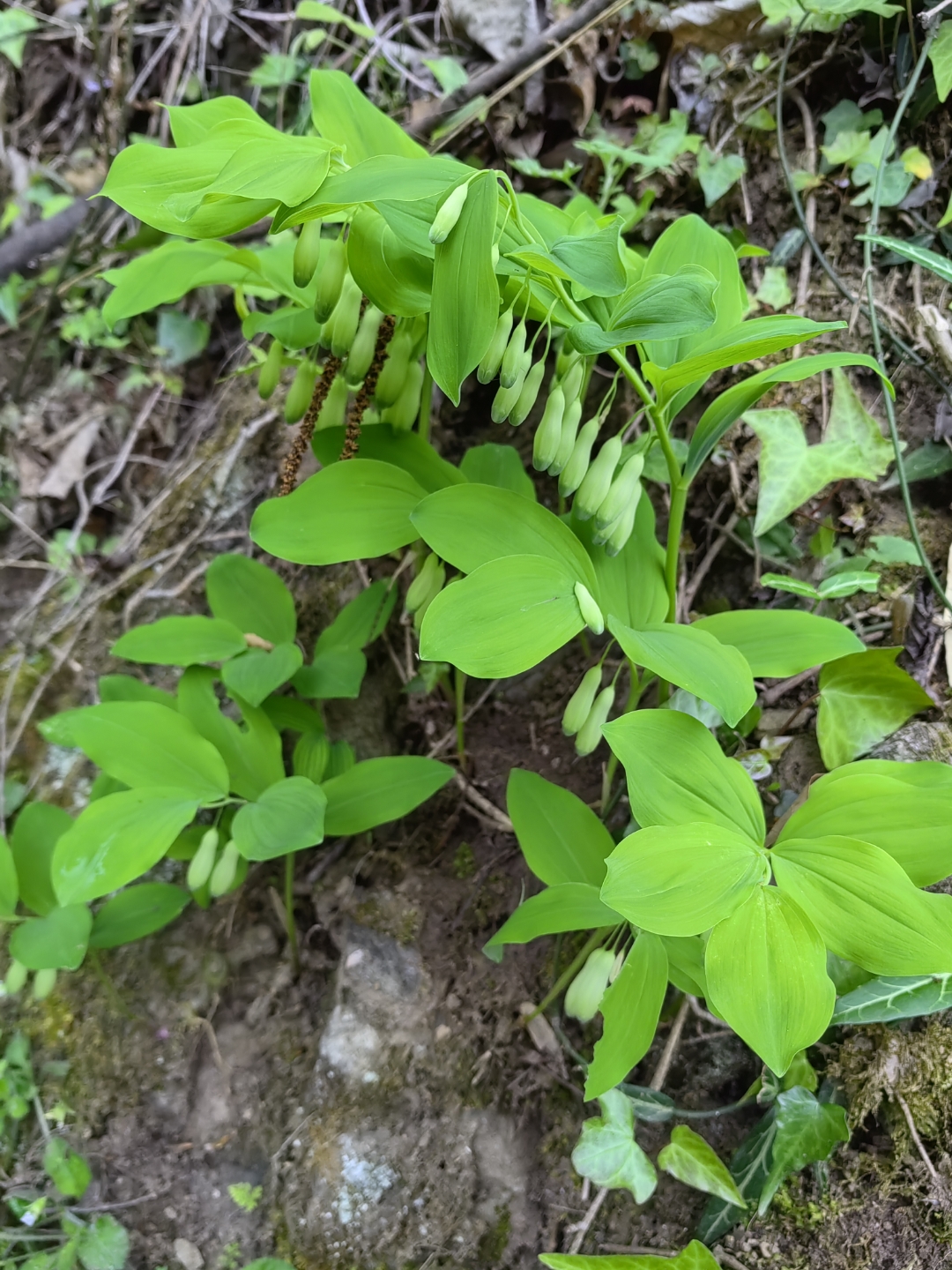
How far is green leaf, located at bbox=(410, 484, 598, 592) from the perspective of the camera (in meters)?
1.04

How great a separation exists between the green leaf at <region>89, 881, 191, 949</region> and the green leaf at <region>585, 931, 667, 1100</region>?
981 mm

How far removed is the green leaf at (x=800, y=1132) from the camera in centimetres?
105

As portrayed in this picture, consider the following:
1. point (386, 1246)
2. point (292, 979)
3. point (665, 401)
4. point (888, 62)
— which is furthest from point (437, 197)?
point (386, 1246)

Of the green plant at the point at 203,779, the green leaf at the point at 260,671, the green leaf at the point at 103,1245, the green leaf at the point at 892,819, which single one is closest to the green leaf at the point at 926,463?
the green leaf at the point at 892,819

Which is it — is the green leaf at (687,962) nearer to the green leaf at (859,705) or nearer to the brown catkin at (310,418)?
the green leaf at (859,705)

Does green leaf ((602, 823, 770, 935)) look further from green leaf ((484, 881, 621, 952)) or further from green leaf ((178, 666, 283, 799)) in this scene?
green leaf ((178, 666, 283, 799))

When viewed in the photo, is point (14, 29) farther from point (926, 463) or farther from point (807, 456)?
point (926, 463)

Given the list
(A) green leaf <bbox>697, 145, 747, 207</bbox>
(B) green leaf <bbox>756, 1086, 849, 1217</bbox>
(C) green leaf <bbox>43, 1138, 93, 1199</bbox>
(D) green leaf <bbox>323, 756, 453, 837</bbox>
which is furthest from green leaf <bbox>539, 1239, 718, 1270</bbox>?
(A) green leaf <bbox>697, 145, 747, 207</bbox>

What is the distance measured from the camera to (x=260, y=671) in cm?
138

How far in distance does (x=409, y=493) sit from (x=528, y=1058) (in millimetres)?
1076

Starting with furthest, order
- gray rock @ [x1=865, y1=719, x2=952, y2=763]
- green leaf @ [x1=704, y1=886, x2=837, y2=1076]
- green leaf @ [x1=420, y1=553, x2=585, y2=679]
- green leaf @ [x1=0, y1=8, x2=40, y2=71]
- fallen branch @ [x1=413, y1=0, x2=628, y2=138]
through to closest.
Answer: green leaf @ [x1=0, y1=8, x2=40, y2=71], fallen branch @ [x1=413, y1=0, x2=628, y2=138], gray rock @ [x1=865, y1=719, x2=952, y2=763], green leaf @ [x1=420, y1=553, x2=585, y2=679], green leaf @ [x1=704, y1=886, x2=837, y2=1076]

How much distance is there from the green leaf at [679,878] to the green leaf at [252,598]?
37.2 inches

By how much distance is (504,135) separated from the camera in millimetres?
1851

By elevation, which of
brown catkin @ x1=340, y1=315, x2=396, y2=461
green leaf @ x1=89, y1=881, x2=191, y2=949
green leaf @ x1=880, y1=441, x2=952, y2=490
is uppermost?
brown catkin @ x1=340, y1=315, x2=396, y2=461
